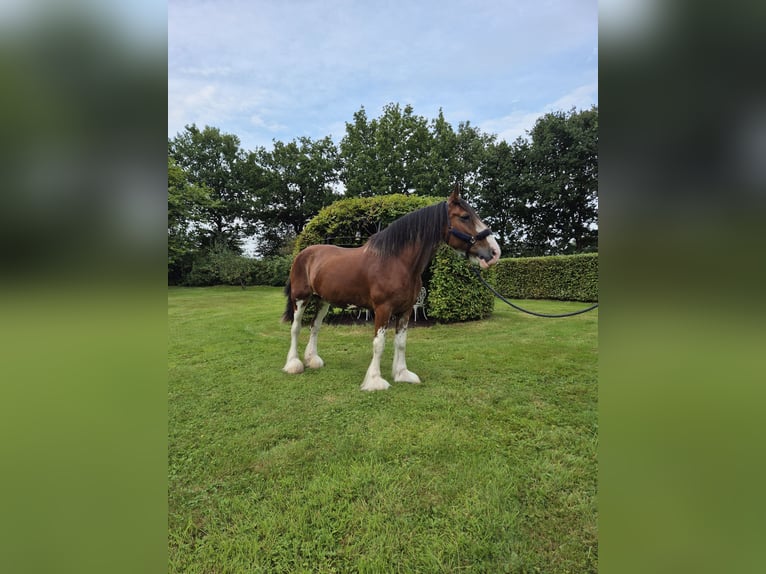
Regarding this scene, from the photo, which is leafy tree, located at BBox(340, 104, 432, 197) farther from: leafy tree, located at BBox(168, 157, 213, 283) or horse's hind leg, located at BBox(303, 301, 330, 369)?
horse's hind leg, located at BBox(303, 301, 330, 369)

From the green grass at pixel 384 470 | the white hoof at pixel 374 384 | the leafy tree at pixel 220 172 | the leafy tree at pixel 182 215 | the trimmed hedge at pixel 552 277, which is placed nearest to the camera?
the green grass at pixel 384 470

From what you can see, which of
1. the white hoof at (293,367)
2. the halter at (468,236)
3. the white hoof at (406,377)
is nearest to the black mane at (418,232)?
the halter at (468,236)

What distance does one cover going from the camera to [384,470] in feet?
7.64

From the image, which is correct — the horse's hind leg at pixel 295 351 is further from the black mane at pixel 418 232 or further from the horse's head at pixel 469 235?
the horse's head at pixel 469 235

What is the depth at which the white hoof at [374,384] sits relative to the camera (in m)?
3.91

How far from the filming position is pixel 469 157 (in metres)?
30.4

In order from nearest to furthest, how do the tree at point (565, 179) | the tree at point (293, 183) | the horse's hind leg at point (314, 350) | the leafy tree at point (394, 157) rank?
Result: the horse's hind leg at point (314, 350) → the tree at point (565, 179) → the leafy tree at point (394, 157) → the tree at point (293, 183)

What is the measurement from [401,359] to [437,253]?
409cm

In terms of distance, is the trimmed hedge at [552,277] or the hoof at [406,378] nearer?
the hoof at [406,378]

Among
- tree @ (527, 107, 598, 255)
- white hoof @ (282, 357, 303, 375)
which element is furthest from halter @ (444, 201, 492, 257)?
tree @ (527, 107, 598, 255)

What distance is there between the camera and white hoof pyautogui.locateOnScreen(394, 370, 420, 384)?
4.13 metres

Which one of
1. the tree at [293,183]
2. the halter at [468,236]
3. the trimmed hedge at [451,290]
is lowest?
the trimmed hedge at [451,290]

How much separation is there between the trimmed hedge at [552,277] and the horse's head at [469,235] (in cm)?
1028

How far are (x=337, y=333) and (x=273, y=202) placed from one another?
3081 centimetres
